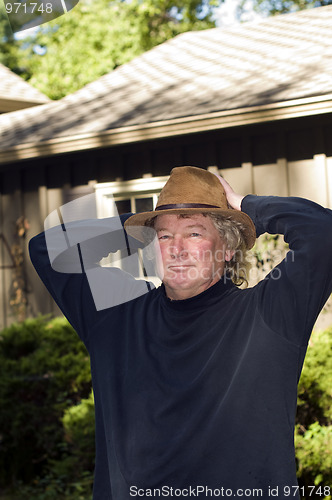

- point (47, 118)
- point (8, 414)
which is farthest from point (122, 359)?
point (47, 118)

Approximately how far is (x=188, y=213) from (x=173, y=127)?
4.60 m

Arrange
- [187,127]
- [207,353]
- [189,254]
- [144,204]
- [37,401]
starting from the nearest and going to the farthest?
[207,353]
[189,254]
[37,401]
[187,127]
[144,204]

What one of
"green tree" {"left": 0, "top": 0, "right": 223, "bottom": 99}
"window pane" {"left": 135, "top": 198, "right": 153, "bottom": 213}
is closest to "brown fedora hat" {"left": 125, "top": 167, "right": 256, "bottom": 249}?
"window pane" {"left": 135, "top": 198, "right": 153, "bottom": 213}

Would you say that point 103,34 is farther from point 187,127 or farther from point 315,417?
point 315,417

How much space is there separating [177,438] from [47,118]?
7.14 meters

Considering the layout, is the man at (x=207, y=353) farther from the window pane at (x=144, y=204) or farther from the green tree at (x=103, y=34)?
the green tree at (x=103, y=34)

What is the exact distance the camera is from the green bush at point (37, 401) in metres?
5.89

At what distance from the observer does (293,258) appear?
6.23 feet

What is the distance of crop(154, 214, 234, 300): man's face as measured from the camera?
2.13m

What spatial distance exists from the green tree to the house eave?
12.3 meters

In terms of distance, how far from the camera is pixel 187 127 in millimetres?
6539

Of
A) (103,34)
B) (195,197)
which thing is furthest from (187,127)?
(103,34)

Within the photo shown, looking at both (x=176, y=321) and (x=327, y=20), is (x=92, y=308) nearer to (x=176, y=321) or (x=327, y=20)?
(x=176, y=321)

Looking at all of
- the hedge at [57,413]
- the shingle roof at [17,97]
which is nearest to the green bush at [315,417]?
the hedge at [57,413]
